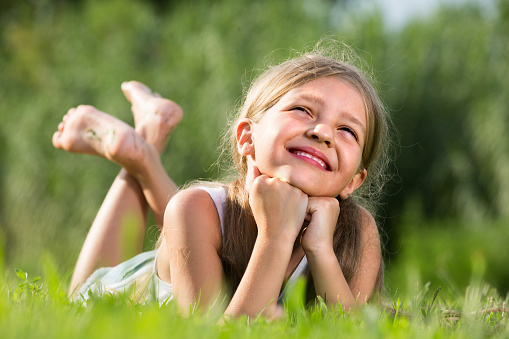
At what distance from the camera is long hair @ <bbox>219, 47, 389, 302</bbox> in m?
2.48

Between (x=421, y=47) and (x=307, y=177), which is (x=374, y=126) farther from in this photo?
(x=421, y=47)

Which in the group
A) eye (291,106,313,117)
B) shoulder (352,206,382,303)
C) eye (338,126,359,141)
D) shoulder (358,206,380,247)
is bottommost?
shoulder (352,206,382,303)

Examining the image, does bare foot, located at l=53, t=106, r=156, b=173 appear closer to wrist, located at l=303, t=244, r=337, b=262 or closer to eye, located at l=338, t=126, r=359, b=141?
eye, located at l=338, t=126, r=359, b=141

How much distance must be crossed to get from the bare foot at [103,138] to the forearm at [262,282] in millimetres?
1405

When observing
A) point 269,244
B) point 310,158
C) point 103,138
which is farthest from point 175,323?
point 103,138

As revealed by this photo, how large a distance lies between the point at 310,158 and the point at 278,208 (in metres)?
0.26

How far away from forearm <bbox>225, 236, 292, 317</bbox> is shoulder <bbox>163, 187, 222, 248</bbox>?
11.4 inches

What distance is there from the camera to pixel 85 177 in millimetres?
7816

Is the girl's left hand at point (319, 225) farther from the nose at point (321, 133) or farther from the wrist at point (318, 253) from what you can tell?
the nose at point (321, 133)

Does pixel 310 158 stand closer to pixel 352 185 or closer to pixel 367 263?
pixel 352 185

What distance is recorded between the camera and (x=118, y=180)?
359 cm

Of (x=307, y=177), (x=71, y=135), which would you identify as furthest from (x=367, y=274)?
(x=71, y=135)

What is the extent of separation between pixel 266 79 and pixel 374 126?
21.4 inches

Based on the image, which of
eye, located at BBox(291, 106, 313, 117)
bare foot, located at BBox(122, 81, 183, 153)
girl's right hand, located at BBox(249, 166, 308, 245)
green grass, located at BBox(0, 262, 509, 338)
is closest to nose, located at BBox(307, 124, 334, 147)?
eye, located at BBox(291, 106, 313, 117)
